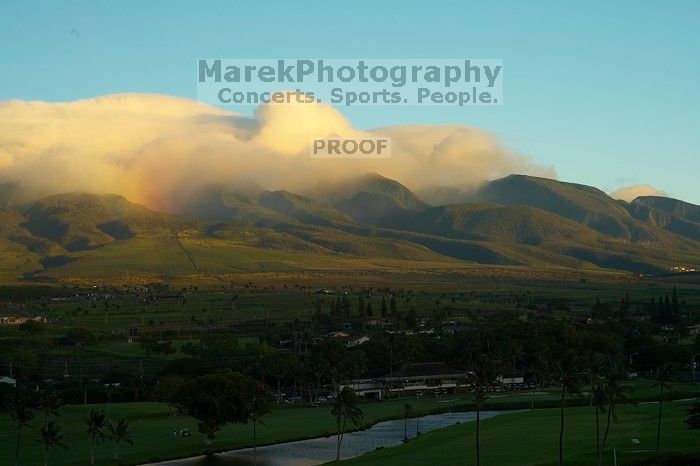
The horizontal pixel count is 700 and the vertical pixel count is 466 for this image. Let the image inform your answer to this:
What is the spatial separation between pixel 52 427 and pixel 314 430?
23.8 metres

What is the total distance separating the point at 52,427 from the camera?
274 feet

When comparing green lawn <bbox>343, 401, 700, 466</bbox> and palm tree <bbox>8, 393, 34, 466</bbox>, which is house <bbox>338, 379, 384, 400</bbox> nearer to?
green lawn <bbox>343, 401, 700, 466</bbox>

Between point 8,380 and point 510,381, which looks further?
point 510,381

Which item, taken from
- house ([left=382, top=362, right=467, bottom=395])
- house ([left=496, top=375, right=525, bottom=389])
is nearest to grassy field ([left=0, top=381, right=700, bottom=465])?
house ([left=382, top=362, right=467, bottom=395])

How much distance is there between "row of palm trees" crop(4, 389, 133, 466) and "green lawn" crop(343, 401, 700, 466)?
20.2 m

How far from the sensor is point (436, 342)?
15500cm

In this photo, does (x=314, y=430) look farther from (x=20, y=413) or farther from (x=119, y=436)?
(x=20, y=413)

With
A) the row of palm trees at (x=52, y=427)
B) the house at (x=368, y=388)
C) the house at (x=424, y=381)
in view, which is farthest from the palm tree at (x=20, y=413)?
the house at (x=424, y=381)

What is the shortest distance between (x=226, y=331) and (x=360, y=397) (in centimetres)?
5983

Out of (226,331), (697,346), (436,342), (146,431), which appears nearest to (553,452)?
(146,431)

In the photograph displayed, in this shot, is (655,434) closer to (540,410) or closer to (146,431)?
(540,410)

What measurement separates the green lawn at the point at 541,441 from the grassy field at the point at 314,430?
0.29 ft

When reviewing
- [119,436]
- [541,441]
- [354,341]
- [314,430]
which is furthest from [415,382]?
[119,436]

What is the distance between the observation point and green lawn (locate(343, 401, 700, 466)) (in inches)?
2761
